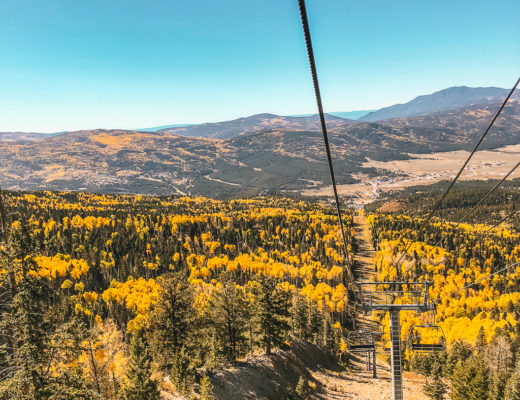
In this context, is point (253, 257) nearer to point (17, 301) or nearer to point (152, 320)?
point (152, 320)

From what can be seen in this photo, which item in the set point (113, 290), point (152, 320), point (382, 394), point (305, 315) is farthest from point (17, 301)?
point (113, 290)

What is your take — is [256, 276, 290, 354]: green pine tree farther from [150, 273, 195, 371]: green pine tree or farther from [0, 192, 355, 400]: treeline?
[150, 273, 195, 371]: green pine tree

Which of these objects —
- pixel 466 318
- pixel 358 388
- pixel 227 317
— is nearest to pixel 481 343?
pixel 466 318

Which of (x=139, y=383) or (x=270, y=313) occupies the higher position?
(x=139, y=383)

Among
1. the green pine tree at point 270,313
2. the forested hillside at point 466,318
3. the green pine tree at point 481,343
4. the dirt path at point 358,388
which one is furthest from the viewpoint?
the green pine tree at point 481,343

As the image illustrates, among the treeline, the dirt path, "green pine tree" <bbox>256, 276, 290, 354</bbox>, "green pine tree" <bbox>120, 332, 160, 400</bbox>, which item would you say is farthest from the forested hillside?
"green pine tree" <bbox>120, 332, 160, 400</bbox>

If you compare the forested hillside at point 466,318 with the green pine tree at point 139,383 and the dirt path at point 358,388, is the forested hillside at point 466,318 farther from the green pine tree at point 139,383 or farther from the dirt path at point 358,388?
the green pine tree at point 139,383

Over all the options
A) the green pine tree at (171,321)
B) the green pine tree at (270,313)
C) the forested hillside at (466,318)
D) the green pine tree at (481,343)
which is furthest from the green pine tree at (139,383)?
the green pine tree at (481,343)

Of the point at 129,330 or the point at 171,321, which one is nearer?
the point at 171,321

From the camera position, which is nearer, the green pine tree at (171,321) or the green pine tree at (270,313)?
the green pine tree at (171,321)

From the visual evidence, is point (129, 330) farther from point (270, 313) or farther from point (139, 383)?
point (139, 383)

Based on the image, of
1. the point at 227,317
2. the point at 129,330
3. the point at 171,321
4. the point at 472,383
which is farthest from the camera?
the point at 129,330
